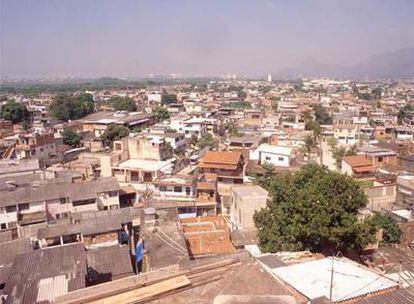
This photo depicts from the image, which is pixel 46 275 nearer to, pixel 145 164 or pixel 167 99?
pixel 145 164

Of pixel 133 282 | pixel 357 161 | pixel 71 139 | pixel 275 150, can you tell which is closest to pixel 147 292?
pixel 133 282

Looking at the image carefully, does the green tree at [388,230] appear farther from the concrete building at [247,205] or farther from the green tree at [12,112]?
the green tree at [12,112]

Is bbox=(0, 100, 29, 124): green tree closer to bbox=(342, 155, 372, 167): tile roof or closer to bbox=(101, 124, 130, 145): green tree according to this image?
bbox=(101, 124, 130, 145): green tree

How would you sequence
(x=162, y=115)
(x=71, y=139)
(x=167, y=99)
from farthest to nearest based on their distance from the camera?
(x=167, y=99) < (x=162, y=115) < (x=71, y=139)

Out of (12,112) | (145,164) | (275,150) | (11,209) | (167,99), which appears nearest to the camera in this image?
(11,209)

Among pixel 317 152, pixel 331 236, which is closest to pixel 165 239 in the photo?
pixel 331 236

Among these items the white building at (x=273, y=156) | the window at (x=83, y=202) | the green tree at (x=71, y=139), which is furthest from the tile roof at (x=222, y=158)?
the green tree at (x=71, y=139)
